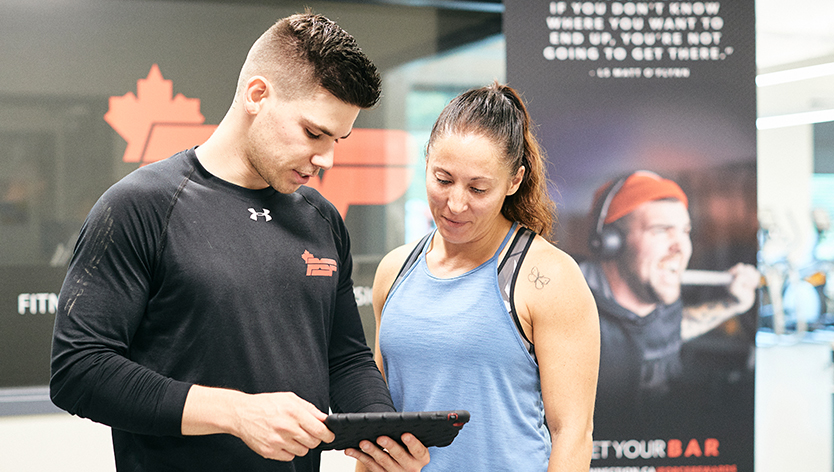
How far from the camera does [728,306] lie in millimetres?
2654

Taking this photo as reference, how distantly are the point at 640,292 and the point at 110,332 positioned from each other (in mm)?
2123

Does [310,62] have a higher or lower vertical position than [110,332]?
higher

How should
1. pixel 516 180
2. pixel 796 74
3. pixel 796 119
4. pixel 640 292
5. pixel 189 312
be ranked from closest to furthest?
pixel 189 312 → pixel 516 180 → pixel 640 292 → pixel 796 74 → pixel 796 119

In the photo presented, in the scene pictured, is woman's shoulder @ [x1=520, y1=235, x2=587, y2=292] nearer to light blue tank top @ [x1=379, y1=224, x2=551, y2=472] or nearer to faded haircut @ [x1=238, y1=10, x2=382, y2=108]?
light blue tank top @ [x1=379, y1=224, x2=551, y2=472]

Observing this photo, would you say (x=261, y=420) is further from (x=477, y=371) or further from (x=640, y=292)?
(x=640, y=292)

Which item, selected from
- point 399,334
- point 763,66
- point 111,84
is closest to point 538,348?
point 399,334

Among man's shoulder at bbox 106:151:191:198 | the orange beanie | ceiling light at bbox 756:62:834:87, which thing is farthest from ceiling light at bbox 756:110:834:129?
man's shoulder at bbox 106:151:191:198

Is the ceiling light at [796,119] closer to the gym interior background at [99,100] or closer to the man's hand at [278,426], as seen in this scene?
the gym interior background at [99,100]

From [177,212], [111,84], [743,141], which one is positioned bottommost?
[177,212]

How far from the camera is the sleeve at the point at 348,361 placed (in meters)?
1.38

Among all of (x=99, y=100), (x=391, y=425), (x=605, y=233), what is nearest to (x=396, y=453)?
(x=391, y=425)

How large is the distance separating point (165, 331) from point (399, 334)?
52cm

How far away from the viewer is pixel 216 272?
1183mm

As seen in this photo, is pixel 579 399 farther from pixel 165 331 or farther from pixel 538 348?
pixel 165 331
